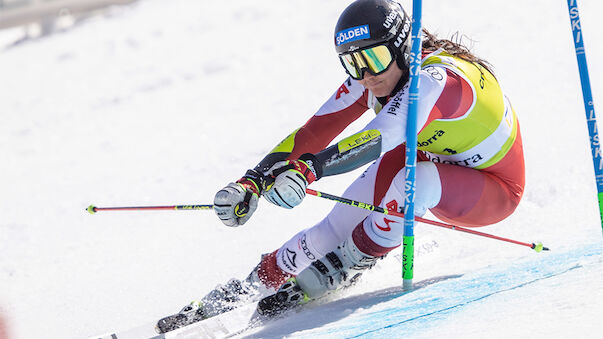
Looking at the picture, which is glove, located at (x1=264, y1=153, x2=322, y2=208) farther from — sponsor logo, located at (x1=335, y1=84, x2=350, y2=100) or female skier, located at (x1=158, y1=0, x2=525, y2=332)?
sponsor logo, located at (x1=335, y1=84, x2=350, y2=100)

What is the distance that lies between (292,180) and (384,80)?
2.15ft

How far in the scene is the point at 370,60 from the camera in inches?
117

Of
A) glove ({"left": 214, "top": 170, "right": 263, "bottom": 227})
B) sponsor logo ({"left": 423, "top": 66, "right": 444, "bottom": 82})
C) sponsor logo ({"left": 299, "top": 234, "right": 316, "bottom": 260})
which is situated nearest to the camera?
glove ({"left": 214, "top": 170, "right": 263, "bottom": 227})

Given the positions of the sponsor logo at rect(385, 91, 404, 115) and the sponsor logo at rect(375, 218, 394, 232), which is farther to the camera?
the sponsor logo at rect(375, 218, 394, 232)

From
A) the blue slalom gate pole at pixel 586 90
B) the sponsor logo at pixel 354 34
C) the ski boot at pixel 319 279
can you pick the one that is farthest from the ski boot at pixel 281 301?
the blue slalom gate pole at pixel 586 90

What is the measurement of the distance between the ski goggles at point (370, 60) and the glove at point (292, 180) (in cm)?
45

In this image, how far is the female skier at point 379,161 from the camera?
2812 millimetres

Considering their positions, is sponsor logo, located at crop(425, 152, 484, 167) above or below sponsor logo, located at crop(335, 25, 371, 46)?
below

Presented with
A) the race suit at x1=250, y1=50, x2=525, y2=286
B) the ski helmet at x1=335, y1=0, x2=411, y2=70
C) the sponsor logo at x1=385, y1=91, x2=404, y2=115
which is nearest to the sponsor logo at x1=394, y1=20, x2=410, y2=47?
the ski helmet at x1=335, y1=0, x2=411, y2=70

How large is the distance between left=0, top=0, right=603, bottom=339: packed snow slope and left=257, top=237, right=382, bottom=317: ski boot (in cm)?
9

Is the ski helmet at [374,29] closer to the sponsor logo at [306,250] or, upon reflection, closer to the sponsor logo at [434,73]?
the sponsor logo at [434,73]

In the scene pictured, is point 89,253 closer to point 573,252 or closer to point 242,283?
point 242,283

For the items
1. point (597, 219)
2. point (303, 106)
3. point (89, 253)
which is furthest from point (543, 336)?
point (303, 106)

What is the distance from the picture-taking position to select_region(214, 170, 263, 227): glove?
2.75 meters
